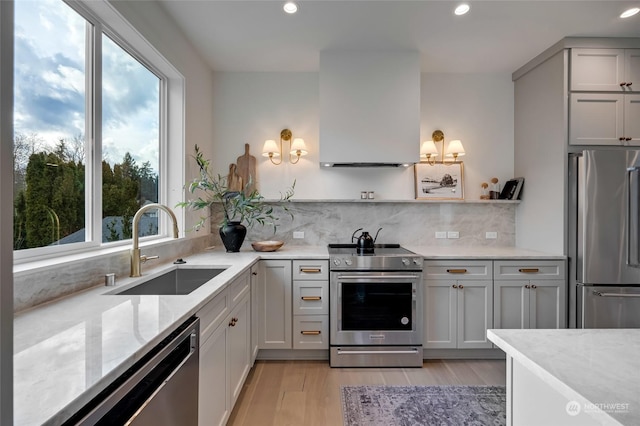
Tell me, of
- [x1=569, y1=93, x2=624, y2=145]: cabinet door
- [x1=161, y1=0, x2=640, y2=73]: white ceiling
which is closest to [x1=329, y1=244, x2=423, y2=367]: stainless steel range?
[x1=569, y1=93, x2=624, y2=145]: cabinet door

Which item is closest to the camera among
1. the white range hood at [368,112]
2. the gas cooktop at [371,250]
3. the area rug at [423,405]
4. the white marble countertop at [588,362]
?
the white marble countertop at [588,362]

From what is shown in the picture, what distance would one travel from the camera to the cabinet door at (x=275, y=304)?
2609 mm

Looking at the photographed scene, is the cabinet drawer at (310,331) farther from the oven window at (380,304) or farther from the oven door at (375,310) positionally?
the oven window at (380,304)

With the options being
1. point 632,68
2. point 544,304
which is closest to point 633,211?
point 544,304

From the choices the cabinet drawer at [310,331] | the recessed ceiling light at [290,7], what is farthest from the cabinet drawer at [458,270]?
the recessed ceiling light at [290,7]

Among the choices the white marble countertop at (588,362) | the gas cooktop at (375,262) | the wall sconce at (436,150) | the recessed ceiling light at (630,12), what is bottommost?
the gas cooktop at (375,262)

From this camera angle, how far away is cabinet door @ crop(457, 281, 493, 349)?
263cm

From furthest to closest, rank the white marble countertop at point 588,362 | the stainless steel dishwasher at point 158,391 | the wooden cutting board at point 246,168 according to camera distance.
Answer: the wooden cutting board at point 246,168, the stainless steel dishwasher at point 158,391, the white marble countertop at point 588,362

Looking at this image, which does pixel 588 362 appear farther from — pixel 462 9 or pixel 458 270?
pixel 462 9

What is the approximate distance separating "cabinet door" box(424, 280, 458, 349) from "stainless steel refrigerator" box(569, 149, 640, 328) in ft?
3.30

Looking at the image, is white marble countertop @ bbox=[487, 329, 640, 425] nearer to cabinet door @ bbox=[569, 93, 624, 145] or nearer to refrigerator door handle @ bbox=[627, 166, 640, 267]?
refrigerator door handle @ bbox=[627, 166, 640, 267]

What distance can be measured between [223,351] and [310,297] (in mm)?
1062

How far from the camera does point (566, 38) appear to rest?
101 inches

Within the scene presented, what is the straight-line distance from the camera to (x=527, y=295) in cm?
262
